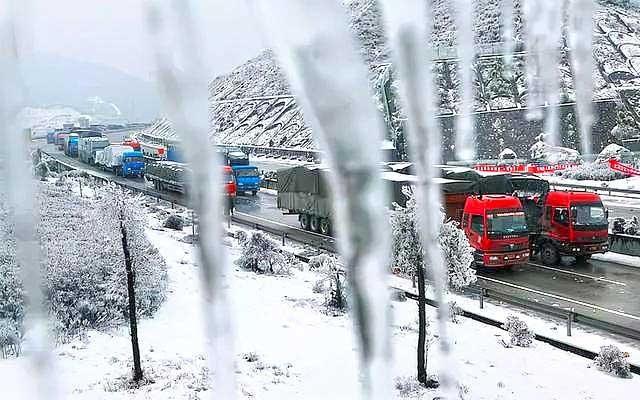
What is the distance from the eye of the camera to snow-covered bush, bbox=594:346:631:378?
7395 mm

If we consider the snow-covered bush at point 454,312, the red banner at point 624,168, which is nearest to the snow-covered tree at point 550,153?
the red banner at point 624,168

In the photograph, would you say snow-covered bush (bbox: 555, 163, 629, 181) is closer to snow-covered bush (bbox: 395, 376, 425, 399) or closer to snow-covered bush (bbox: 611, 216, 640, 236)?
snow-covered bush (bbox: 611, 216, 640, 236)

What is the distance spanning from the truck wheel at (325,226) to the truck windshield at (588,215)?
6288mm

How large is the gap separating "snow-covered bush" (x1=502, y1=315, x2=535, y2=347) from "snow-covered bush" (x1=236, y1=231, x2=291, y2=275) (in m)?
4.82

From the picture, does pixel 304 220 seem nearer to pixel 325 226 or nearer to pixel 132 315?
pixel 325 226

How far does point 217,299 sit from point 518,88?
138 ft

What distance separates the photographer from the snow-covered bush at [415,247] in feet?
24.8

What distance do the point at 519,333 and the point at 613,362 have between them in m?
1.31

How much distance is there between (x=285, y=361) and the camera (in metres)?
7.27

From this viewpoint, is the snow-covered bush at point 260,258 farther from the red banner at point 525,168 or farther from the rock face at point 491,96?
the rock face at point 491,96

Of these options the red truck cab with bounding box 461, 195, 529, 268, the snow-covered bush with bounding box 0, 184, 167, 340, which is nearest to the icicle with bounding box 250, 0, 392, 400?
the snow-covered bush with bounding box 0, 184, 167, 340

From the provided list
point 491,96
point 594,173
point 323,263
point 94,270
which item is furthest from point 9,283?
point 491,96

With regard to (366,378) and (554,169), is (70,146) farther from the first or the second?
(366,378)

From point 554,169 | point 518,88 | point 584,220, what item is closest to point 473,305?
point 584,220
